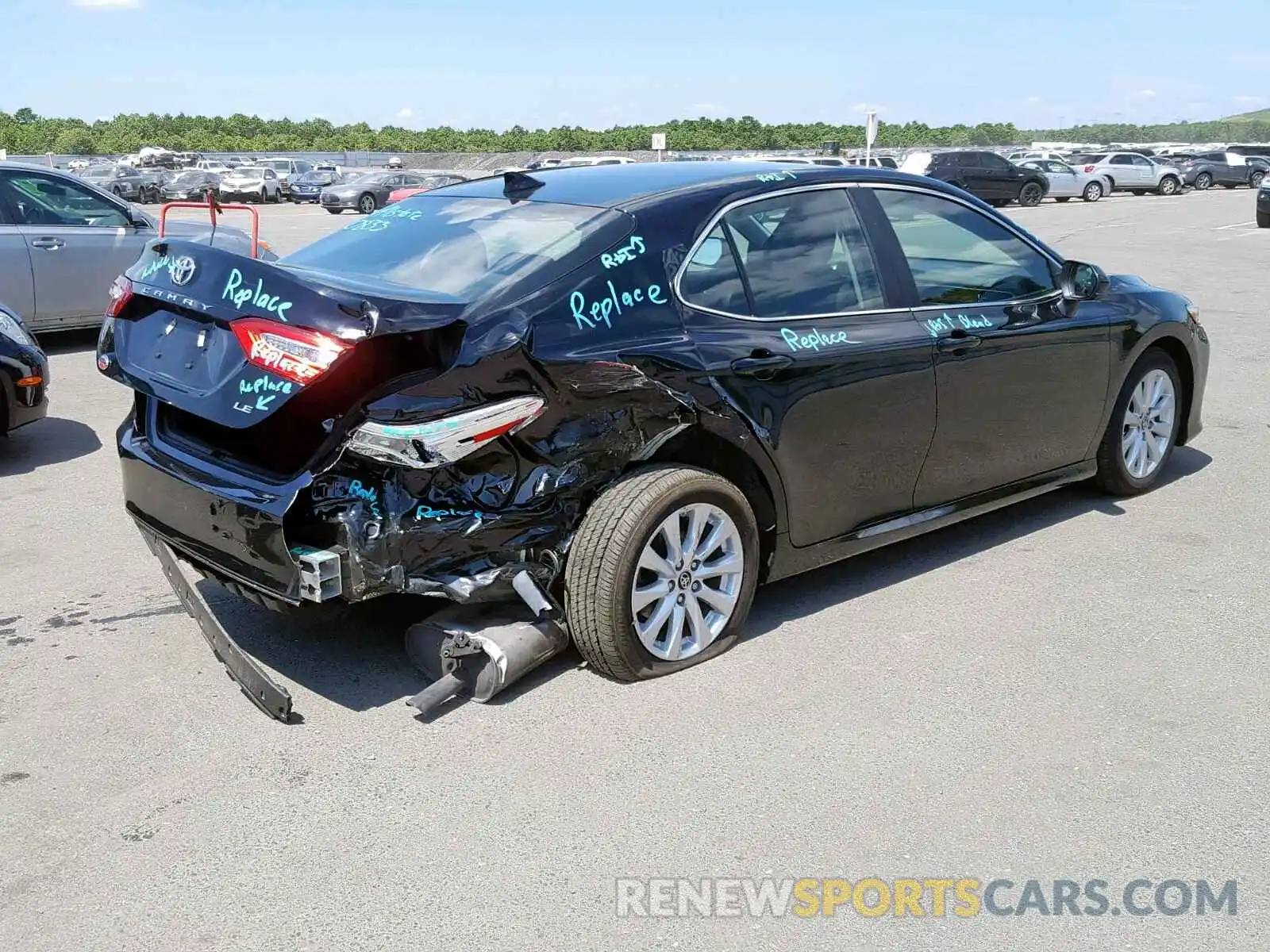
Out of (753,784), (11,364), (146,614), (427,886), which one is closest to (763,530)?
(753,784)

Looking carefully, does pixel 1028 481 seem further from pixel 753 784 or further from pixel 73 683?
pixel 73 683

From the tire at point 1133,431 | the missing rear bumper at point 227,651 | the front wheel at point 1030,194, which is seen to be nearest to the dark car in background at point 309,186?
the front wheel at point 1030,194

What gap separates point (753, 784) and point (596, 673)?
861mm

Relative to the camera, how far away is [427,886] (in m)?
3.10

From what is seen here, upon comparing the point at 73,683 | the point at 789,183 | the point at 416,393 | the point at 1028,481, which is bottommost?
the point at 73,683

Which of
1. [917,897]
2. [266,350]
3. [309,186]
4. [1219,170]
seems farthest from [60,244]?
[1219,170]

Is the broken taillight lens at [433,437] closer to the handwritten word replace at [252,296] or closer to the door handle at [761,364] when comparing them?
the handwritten word replace at [252,296]

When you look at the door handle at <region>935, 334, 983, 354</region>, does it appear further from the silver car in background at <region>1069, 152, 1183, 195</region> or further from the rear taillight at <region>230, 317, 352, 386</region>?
the silver car in background at <region>1069, 152, 1183, 195</region>

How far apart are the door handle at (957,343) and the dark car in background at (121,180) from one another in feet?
133

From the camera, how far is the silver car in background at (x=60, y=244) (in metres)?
10.4

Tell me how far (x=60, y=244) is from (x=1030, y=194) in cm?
3344

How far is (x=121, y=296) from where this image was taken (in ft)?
14.4

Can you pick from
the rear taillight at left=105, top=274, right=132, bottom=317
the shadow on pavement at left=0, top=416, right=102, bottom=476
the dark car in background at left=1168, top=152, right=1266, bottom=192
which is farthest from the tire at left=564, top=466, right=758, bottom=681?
the dark car in background at left=1168, top=152, right=1266, bottom=192

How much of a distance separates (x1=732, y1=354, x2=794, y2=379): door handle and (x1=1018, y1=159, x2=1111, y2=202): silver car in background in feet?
124
